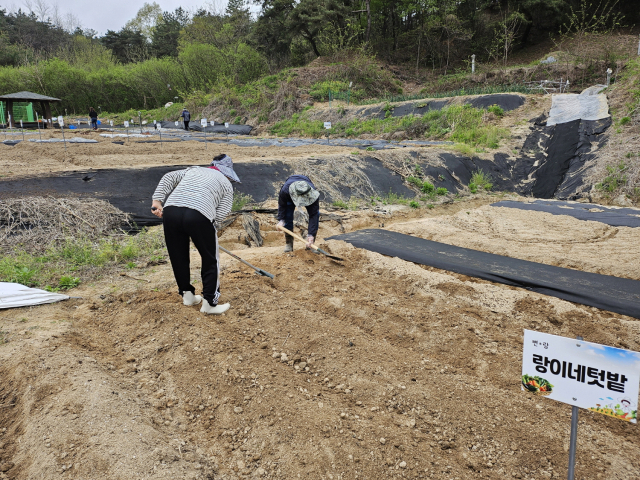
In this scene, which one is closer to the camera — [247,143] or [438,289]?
[438,289]

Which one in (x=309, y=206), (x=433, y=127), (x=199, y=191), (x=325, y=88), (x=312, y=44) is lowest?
(x=309, y=206)

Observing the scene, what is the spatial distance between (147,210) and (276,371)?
4488mm

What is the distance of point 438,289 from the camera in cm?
383

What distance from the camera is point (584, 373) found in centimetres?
143

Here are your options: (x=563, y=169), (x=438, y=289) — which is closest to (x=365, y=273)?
(x=438, y=289)

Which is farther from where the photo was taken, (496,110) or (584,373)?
(496,110)

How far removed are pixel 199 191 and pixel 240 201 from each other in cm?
391

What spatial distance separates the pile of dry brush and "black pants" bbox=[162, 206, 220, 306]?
2765mm

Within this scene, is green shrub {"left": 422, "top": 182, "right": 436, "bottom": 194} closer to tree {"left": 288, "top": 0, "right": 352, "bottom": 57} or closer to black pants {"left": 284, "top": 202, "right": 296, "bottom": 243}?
black pants {"left": 284, "top": 202, "right": 296, "bottom": 243}

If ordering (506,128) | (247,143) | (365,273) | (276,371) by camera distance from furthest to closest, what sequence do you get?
(247,143), (506,128), (365,273), (276,371)

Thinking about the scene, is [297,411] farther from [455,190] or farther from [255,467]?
[455,190]

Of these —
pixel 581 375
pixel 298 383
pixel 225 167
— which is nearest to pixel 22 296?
pixel 225 167

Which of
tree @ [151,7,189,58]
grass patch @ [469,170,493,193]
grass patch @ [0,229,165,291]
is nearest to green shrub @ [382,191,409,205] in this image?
grass patch @ [469,170,493,193]

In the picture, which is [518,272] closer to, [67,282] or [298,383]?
[298,383]
